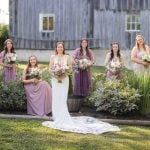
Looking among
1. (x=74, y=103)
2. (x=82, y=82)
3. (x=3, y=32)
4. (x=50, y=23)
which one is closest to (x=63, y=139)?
(x=74, y=103)

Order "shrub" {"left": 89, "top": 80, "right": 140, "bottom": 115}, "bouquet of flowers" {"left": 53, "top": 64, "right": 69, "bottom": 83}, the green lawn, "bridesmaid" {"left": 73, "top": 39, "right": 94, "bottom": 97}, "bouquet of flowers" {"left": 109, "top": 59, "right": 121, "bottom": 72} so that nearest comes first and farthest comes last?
the green lawn < "bouquet of flowers" {"left": 53, "top": 64, "right": 69, "bottom": 83} < "shrub" {"left": 89, "top": 80, "right": 140, "bottom": 115} < "bouquet of flowers" {"left": 109, "top": 59, "right": 121, "bottom": 72} < "bridesmaid" {"left": 73, "top": 39, "right": 94, "bottom": 97}

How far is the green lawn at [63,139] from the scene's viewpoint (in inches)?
451

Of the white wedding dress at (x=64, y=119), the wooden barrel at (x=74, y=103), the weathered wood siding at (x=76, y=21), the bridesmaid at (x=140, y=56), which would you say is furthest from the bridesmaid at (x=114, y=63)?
the weathered wood siding at (x=76, y=21)

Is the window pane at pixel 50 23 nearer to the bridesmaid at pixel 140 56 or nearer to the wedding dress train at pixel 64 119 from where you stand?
the bridesmaid at pixel 140 56

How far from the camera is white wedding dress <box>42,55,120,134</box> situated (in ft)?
43.7

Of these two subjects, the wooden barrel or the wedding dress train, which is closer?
the wedding dress train

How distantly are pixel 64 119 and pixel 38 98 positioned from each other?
138 cm

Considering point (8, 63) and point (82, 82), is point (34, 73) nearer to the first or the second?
point (8, 63)

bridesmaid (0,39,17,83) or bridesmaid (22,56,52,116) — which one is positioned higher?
bridesmaid (0,39,17,83)

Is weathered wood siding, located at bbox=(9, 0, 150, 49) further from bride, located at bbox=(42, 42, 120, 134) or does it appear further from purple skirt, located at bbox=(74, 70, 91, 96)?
bride, located at bbox=(42, 42, 120, 134)

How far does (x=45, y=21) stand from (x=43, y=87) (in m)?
18.6

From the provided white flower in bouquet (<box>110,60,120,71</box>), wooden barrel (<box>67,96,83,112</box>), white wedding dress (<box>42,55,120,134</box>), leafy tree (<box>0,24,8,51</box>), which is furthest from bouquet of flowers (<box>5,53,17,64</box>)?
leafy tree (<box>0,24,8,51</box>)

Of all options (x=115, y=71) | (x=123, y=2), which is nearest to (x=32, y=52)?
(x=123, y=2)

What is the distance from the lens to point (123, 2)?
32.0 metres
